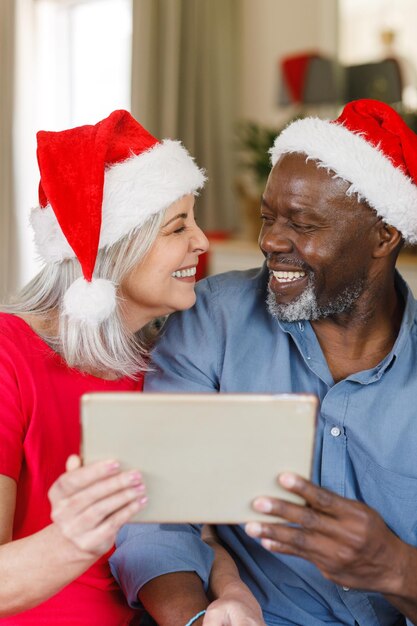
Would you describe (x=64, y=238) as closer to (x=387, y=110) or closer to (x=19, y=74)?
(x=387, y=110)

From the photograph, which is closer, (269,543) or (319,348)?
(269,543)

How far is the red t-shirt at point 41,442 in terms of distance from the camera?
123 cm

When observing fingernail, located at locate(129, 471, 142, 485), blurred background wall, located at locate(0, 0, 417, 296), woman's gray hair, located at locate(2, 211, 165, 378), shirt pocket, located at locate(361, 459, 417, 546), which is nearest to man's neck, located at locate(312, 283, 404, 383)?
shirt pocket, located at locate(361, 459, 417, 546)

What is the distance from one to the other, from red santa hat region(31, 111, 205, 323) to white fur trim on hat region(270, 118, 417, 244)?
9.0 inches

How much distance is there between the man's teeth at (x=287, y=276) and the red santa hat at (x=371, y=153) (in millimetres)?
181

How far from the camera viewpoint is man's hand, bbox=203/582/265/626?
1.12 meters

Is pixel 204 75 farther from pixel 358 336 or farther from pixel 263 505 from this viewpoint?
pixel 263 505

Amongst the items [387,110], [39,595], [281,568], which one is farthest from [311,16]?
[39,595]

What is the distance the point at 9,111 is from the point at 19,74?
19cm

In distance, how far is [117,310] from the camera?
142 centimetres


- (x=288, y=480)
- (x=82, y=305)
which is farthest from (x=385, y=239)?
(x=288, y=480)

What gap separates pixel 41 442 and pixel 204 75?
3442mm

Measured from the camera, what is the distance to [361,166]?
1437mm

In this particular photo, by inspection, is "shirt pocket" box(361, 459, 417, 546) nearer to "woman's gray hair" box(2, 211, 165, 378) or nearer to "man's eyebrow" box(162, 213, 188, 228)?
"woman's gray hair" box(2, 211, 165, 378)
